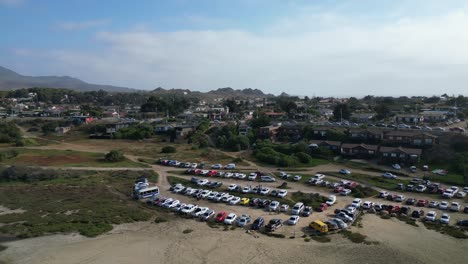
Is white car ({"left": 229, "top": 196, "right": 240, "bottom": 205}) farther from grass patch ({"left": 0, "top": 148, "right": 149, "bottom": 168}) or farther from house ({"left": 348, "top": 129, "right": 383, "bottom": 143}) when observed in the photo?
house ({"left": 348, "top": 129, "right": 383, "bottom": 143})

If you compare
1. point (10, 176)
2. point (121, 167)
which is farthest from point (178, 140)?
point (10, 176)

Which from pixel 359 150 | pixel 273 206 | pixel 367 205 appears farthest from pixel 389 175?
pixel 273 206

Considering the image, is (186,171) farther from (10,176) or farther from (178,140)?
(178,140)

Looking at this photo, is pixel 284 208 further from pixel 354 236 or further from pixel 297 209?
pixel 354 236

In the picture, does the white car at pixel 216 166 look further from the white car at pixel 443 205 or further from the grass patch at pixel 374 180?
the white car at pixel 443 205

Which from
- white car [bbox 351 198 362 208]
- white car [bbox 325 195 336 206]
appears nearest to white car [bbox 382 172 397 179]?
white car [bbox 351 198 362 208]
